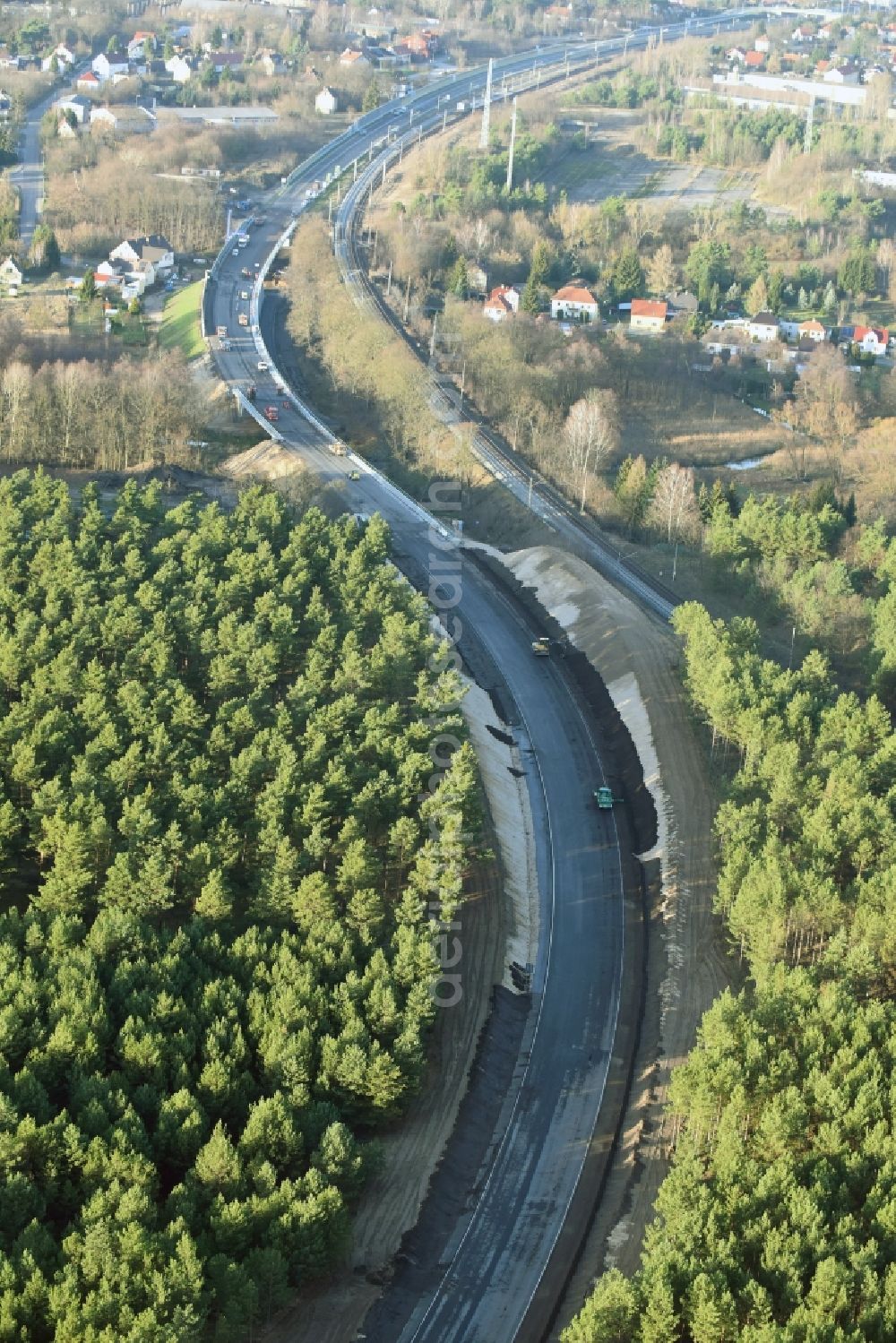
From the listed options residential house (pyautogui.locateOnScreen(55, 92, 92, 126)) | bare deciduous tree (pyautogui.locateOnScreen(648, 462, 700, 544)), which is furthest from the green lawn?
residential house (pyautogui.locateOnScreen(55, 92, 92, 126))

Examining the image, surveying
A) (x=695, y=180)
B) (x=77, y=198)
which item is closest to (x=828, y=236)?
(x=695, y=180)

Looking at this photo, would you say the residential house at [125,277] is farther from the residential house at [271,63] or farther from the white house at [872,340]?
the residential house at [271,63]

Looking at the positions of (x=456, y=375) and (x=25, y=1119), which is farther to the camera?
(x=456, y=375)

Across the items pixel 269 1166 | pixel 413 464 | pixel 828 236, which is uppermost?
pixel 828 236

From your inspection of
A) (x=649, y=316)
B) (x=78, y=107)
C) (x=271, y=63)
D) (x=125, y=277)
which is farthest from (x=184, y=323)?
(x=271, y=63)

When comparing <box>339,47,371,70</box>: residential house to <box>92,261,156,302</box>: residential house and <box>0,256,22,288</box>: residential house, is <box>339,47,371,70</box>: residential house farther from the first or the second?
<box>0,256,22,288</box>: residential house

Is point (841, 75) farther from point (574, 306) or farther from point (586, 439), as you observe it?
point (586, 439)

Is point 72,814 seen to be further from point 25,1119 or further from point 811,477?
point 811,477
